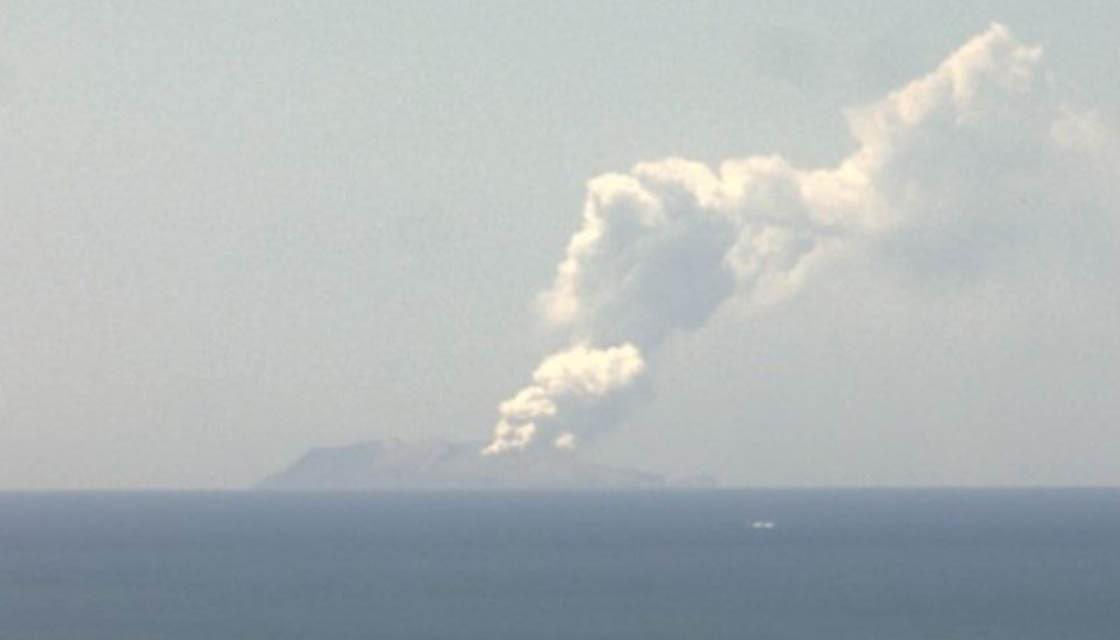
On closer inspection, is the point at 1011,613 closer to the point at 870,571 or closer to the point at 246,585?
the point at 870,571

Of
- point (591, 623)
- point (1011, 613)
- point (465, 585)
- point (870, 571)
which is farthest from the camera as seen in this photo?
point (870, 571)

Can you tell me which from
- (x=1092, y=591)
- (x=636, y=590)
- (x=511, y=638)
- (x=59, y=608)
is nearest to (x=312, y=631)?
(x=511, y=638)

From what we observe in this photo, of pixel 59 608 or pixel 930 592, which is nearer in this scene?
pixel 59 608

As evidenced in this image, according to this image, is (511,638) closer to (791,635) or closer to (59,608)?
(791,635)

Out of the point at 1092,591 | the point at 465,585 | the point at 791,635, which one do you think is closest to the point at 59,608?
the point at 465,585

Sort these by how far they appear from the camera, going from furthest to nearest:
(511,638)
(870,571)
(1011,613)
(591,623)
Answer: (870,571) < (1011,613) < (591,623) < (511,638)

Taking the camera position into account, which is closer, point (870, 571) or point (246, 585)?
point (246, 585)

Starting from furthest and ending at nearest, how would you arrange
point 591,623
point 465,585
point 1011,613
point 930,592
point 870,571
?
1. point 870,571
2. point 465,585
3. point 930,592
4. point 1011,613
5. point 591,623

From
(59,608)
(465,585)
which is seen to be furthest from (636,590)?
(59,608)
